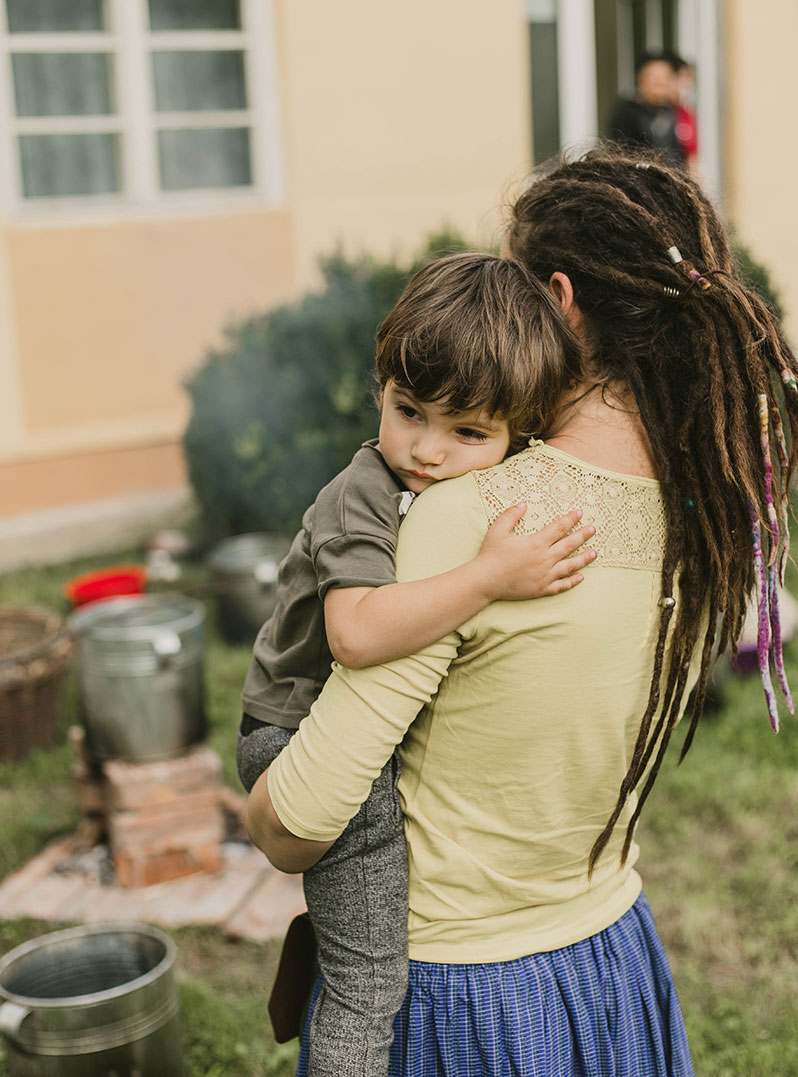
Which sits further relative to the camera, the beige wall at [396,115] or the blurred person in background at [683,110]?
the blurred person in background at [683,110]

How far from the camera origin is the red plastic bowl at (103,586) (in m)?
5.52

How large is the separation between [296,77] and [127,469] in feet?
8.68

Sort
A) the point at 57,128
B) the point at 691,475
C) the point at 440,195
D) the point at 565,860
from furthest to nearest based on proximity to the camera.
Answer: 1. the point at 440,195
2. the point at 57,128
3. the point at 565,860
4. the point at 691,475

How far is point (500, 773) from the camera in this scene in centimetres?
143

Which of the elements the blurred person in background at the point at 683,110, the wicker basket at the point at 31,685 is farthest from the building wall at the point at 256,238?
the wicker basket at the point at 31,685

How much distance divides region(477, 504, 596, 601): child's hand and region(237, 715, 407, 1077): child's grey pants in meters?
0.32

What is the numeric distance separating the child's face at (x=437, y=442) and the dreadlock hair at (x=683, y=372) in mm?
163

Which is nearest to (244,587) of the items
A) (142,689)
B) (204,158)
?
(142,689)

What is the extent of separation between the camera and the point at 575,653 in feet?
4.50

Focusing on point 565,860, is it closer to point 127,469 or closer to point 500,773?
point 500,773

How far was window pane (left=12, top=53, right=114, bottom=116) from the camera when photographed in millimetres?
7086

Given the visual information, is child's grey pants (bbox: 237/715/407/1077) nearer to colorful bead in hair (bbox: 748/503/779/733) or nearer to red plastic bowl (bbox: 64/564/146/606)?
colorful bead in hair (bbox: 748/503/779/733)

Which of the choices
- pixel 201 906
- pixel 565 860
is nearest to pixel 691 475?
pixel 565 860

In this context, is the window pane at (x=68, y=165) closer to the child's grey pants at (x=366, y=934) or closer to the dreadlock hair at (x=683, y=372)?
the dreadlock hair at (x=683, y=372)
